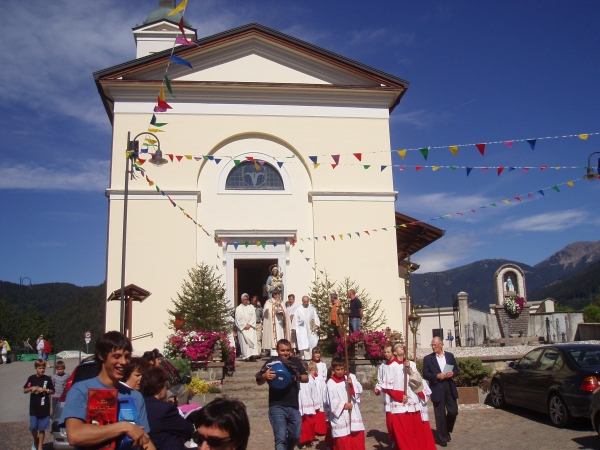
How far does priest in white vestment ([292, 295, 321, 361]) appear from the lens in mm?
15477

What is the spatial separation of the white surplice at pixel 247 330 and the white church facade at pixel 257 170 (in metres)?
2.03

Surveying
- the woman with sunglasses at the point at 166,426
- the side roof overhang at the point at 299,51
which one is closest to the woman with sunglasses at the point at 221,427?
the woman with sunglasses at the point at 166,426

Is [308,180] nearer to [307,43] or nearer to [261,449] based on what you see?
[307,43]

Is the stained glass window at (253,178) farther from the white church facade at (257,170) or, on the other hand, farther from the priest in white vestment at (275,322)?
the priest in white vestment at (275,322)

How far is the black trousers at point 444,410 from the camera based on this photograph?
981 cm

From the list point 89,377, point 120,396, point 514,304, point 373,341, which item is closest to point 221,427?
point 120,396

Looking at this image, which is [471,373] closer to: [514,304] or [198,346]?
[198,346]

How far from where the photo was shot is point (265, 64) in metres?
19.2

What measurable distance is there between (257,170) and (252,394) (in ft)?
24.7

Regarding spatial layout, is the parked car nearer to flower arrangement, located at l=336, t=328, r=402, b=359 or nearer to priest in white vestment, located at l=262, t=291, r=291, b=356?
flower arrangement, located at l=336, t=328, r=402, b=359

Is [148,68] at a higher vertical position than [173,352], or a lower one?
higher

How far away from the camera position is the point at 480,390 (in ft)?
45.2

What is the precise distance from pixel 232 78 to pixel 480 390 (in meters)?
11.7

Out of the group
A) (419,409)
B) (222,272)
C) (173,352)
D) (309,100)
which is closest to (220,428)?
(419,409)
